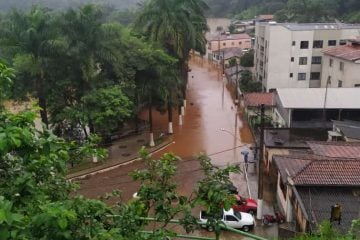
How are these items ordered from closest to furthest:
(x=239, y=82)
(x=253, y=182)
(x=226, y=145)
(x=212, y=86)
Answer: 1. (x=253, y=182)
2. (x=226, y=145)
3. (x=239, y=82)
4. (x=212, y=86)

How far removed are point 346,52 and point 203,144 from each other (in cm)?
A: 1671

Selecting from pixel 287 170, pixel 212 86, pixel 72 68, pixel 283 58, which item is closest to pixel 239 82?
pixel 212 86

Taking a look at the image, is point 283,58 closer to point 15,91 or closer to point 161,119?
point 161,119

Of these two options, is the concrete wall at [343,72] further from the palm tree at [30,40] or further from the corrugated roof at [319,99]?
the palm tree at [30,40]

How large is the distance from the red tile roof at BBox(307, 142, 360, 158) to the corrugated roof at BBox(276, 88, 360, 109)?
6.28 meters

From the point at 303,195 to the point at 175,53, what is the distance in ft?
70.1

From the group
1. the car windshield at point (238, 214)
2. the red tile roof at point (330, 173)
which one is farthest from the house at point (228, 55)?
the red tile roof at point (330, 173)

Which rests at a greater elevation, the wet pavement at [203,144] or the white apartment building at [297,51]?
the white apartment building at [297,51]

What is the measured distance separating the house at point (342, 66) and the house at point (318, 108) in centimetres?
721

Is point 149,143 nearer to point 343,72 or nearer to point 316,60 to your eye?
point 343,72

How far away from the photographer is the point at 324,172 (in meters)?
16.5

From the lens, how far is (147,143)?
104 feet

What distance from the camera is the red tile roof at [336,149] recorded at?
1945 centimetres

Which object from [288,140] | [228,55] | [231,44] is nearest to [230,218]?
[288,140]
